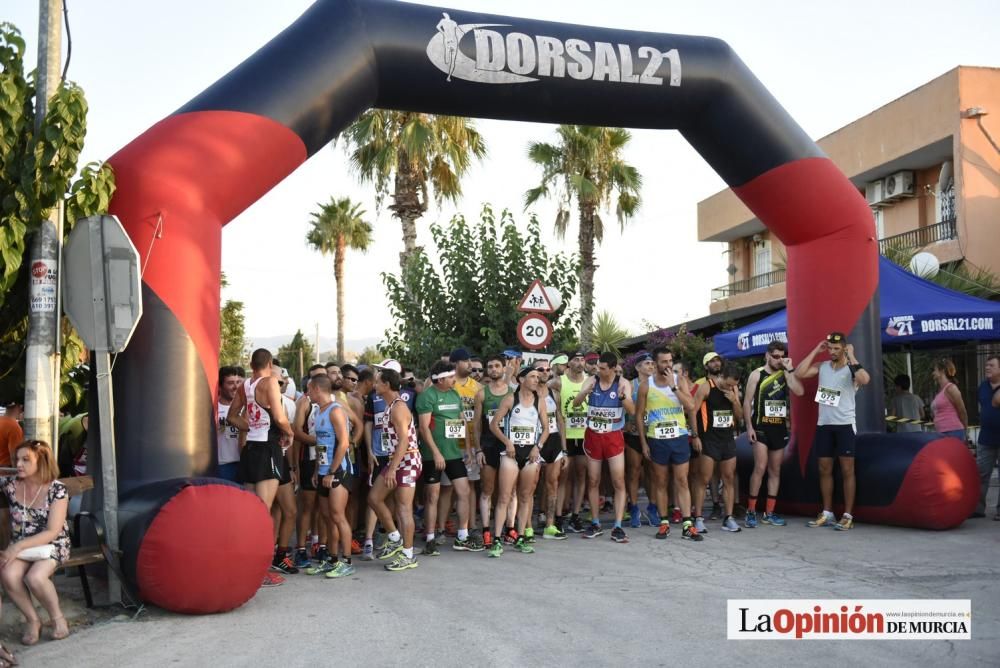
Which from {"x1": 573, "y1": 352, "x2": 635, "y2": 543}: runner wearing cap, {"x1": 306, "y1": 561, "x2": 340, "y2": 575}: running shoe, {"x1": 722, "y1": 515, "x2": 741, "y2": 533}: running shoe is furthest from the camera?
{"x1": 722, "y1": 515, "x2": 741, "y2": 533}: running shoe

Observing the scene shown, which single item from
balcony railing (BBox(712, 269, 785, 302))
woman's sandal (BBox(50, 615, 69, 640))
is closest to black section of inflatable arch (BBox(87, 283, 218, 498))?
woman's sandal (BBox(50, 615, 69, 640))

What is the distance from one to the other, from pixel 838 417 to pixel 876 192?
56.3 feet

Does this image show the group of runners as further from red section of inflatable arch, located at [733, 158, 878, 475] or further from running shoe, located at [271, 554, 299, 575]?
red section of inflatable arch, located at [733, 158, 878, 475]

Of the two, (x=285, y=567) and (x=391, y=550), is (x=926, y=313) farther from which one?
(x=285, y=567)

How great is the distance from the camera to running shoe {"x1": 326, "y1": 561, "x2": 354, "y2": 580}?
297 inches

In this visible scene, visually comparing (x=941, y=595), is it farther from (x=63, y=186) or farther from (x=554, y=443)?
(x=63, y=186)

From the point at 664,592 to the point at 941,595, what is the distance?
6.15ft

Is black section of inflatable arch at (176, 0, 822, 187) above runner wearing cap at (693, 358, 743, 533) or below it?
above

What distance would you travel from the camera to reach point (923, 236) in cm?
2294

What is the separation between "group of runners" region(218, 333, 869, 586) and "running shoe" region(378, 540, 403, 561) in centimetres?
2

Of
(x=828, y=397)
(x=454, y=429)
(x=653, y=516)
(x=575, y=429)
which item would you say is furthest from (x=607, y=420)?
(x=828, y=397)

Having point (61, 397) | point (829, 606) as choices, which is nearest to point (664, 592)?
point (829, 606)

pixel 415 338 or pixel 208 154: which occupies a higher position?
pixel 208 154

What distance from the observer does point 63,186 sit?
264 inches
